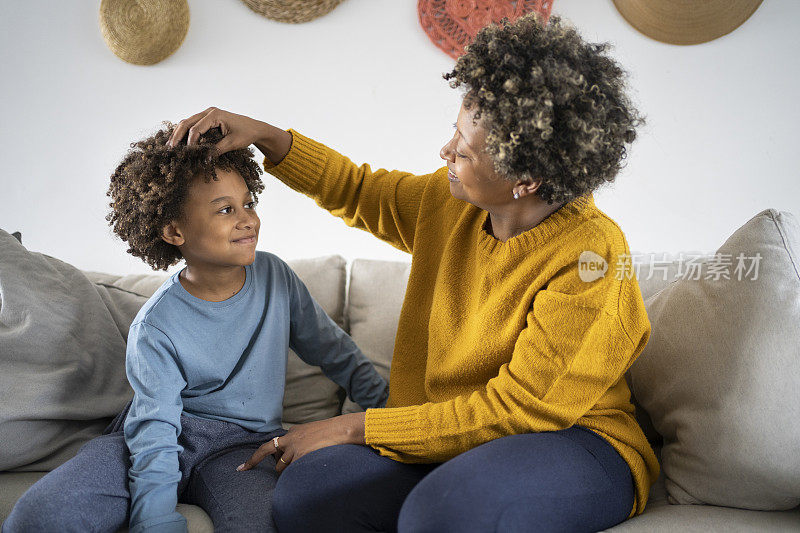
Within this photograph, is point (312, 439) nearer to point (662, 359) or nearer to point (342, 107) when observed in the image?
point (662, 359)

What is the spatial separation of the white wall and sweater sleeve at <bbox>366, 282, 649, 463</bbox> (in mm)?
1082

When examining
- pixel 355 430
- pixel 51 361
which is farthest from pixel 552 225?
pixel 51 361

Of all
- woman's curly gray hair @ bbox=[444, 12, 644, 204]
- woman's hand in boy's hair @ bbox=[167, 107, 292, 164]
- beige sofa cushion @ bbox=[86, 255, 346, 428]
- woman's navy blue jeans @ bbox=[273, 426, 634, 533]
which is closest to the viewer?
woman's navy blue jeans @ bbox=[273, 426, 634, 533]

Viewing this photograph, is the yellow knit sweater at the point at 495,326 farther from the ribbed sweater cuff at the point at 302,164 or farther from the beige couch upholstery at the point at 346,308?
the beige couch upholstery at the point at 346,308

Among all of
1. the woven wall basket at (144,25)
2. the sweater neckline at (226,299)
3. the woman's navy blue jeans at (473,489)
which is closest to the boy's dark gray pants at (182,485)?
the woman's navy blue jeans at (473,489)

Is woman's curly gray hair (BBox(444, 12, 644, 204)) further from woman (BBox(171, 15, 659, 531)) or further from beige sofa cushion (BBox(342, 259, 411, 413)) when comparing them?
beige sofa cushion (BBox(342, 259, 411, 413))

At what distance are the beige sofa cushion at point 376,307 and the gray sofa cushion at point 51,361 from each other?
23.3 inches

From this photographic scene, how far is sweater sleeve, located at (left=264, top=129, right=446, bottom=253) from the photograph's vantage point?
1.32 m

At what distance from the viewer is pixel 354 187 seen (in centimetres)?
136

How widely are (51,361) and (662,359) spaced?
51.5 inches

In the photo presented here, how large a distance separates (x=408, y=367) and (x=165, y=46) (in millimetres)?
1466

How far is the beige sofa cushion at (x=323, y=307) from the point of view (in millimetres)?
1593

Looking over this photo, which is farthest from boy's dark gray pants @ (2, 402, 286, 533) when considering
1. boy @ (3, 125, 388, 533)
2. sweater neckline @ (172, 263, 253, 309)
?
sweater neckline @ (172, 263, 253, 309)

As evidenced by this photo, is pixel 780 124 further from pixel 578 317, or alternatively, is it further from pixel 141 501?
pixel 141 501
